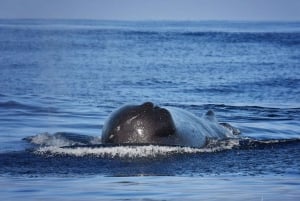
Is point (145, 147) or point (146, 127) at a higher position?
point (146, 127)

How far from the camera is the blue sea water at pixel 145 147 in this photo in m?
11.0

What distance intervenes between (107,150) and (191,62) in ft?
114

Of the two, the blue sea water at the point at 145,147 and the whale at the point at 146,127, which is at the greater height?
the whale at the point at 146,127

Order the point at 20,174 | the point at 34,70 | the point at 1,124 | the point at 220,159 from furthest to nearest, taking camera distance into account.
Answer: the point at 34,70 < the point at 1,124 < the point at 220,159 < the point at 20,174

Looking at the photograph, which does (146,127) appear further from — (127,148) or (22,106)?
(22,106)

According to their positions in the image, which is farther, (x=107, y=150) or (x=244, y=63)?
(x=244, y=63)

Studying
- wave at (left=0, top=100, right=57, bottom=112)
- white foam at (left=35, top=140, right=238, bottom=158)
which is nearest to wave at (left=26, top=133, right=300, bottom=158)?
white foam at (left=35, top=140, right=238, bottom=158)

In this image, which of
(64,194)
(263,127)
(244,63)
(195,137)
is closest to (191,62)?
(244,63)

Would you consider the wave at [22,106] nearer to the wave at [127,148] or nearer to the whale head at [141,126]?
the wave at [127,148]

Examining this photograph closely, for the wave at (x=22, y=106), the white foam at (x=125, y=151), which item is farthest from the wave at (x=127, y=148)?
the wave at (x=22, y=106)

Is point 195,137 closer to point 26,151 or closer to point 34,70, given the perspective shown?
point 26,151

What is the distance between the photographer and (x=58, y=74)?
37.6m

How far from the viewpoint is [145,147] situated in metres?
13.6

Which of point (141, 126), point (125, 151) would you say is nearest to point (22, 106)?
point (141, 126)
